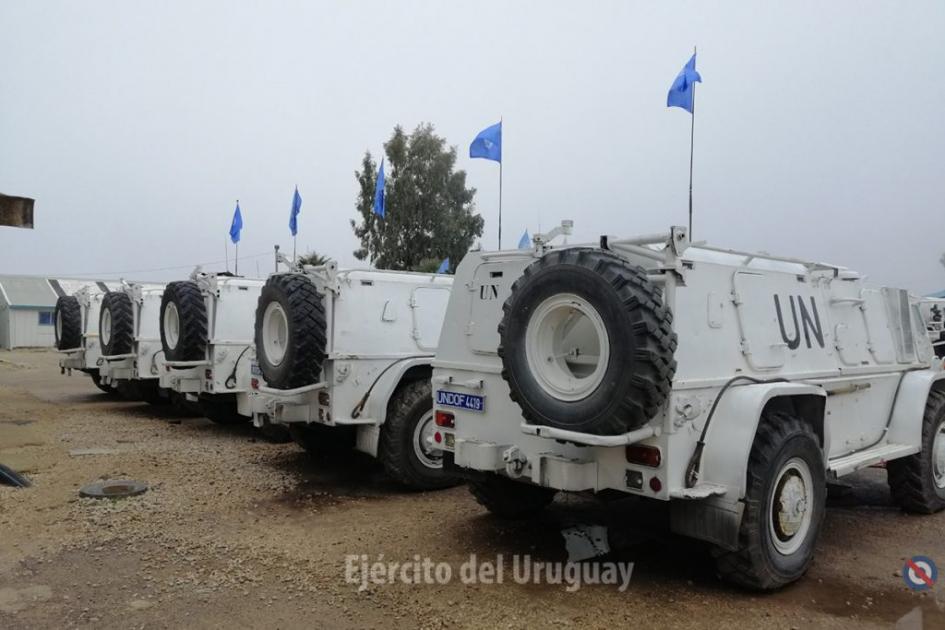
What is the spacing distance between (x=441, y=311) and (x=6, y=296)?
3908 centimetres

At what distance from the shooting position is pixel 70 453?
914 cm

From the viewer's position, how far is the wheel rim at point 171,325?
426 inches

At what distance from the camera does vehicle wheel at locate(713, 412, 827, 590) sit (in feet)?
14.3

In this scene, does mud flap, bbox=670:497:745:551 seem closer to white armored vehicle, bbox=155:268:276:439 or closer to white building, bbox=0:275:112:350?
white armored vehicle, bbox=155:268:276:439

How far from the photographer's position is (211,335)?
1026 centimetres

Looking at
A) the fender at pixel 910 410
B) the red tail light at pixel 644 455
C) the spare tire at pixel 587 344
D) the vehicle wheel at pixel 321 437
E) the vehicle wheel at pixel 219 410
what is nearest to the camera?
the spare tire at pixel 587 344

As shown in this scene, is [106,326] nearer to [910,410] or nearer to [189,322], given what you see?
[189,322]

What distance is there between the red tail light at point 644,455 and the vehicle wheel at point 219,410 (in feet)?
26.9

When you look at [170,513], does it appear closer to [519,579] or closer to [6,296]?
[519,579]

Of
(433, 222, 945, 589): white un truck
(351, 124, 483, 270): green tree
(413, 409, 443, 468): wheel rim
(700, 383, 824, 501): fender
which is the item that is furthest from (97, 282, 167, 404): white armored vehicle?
(351, 124, 483, 270): green tree

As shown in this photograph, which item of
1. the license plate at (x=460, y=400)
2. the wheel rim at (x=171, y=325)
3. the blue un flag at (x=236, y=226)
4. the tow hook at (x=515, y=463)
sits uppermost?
the blue un flag at (x=236, y=226)

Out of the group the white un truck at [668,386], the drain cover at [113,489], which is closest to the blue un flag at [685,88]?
the white un truck at [668,386]

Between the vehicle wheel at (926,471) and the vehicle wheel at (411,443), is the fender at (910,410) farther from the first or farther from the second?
the vehicle wheel at (411,443)

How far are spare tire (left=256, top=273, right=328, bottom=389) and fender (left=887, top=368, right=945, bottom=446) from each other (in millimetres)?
5277
